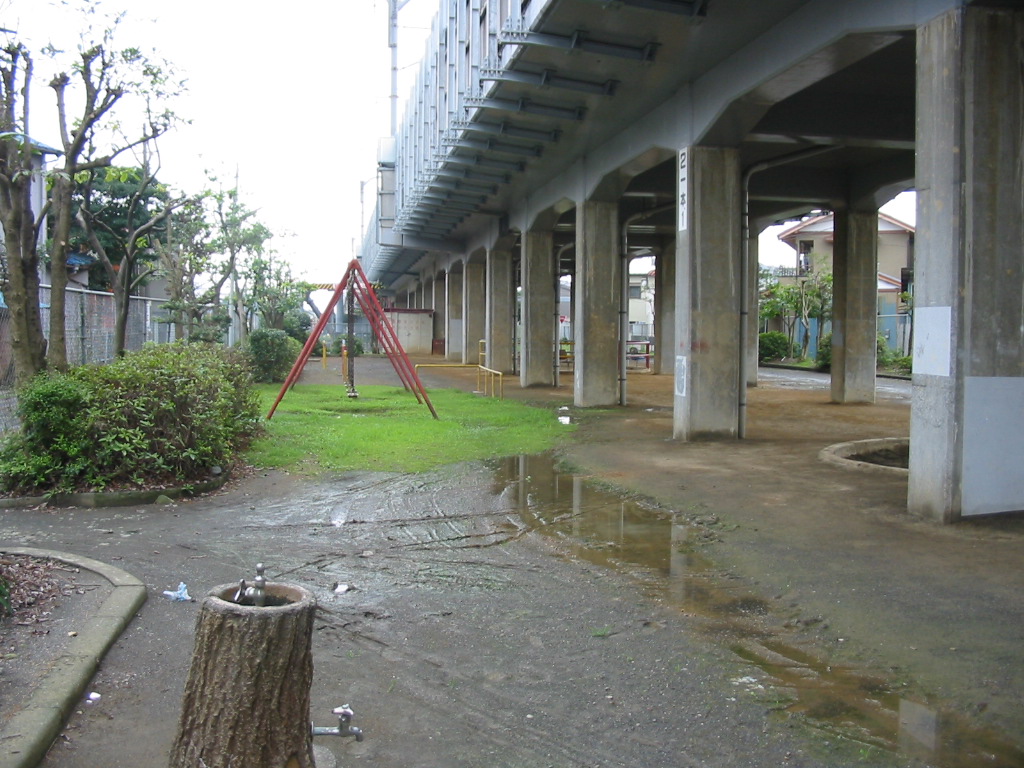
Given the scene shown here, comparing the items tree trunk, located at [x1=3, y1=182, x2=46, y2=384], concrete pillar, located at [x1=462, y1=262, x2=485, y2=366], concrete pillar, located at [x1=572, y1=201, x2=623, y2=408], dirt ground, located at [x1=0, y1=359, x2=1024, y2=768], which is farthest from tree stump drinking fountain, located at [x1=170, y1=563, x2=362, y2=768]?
concrete pillar, located at [x1=462, y1=262, x2=485, y2=366]

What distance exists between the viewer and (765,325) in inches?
1932

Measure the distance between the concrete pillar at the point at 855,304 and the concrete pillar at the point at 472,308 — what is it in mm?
18129

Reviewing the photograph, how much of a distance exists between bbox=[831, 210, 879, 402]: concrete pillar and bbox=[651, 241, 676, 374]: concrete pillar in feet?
32.4

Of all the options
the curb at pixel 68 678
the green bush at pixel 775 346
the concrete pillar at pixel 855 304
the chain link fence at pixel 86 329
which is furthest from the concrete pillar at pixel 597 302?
the green bush at pixel 775 346

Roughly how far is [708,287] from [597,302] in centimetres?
562

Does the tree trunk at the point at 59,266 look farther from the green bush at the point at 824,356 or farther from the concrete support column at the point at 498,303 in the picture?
the green bush at the point at 824,356

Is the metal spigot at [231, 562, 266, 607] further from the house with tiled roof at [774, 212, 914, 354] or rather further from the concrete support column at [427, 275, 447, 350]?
the concrete support column at [427, 275, 447, 350]

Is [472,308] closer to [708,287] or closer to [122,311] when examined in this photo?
[122,311]

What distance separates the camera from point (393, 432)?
47.9ft

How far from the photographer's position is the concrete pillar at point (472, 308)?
3584cm

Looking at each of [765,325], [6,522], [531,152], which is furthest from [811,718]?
[765,325]

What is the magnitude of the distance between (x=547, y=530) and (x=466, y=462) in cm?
393

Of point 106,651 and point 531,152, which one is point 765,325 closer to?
point 531,152

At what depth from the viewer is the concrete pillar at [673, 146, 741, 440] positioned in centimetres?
1356
